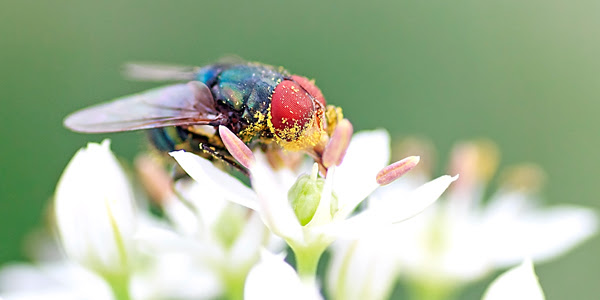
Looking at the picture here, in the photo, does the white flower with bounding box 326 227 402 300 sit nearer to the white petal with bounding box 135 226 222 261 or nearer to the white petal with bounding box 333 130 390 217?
the white petal with bounding box 333 130 390 217

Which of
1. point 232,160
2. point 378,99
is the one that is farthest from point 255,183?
point 378,99

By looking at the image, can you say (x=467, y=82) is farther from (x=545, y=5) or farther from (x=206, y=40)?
(x=206, y=40)

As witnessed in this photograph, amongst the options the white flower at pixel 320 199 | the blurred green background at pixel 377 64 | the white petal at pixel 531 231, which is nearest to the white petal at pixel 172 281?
the white flower at pixel 320 199

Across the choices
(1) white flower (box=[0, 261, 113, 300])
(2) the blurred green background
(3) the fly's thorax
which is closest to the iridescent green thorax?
(3) the fly's thorax

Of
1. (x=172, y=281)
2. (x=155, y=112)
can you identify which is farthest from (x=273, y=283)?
(x=172, y=281)

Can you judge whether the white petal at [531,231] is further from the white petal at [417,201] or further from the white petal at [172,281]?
the white petal at [417,201]

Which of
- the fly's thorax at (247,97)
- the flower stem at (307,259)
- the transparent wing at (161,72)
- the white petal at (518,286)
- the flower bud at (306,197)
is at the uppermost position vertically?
the fly's thorax at (247,97)
